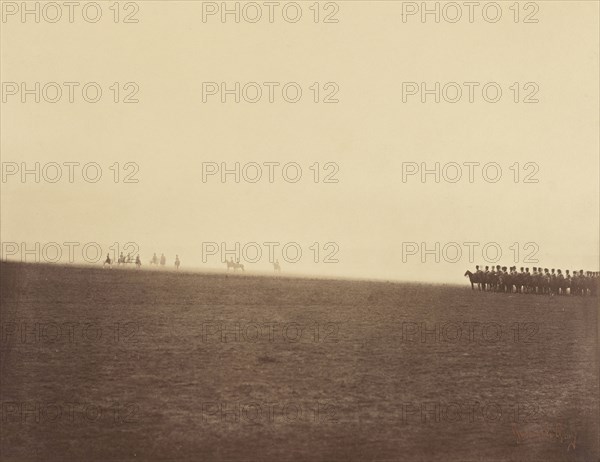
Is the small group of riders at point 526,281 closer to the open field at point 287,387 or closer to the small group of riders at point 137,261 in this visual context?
the open field at point 287,387

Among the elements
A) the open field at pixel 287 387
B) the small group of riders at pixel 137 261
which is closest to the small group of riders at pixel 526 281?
the open field at pixel 287 387

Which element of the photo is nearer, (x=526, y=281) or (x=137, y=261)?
(x=137, y=261)

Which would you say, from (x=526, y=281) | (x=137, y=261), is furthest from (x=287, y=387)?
(x=526, y=281)

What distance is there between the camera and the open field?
6363mm

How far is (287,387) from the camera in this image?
6879 millimetres

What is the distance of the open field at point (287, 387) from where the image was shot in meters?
6.36

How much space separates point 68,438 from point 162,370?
1374mm

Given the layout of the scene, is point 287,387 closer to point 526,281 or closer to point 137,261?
point 137,261

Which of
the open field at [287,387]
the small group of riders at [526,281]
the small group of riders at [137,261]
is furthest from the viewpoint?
the small group of riders at [526,281]

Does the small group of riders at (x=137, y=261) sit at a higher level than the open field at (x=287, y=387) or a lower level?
higher

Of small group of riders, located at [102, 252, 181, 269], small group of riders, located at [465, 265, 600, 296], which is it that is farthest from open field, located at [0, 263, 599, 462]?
small group of riders, located at [465, 265, 600, 296]

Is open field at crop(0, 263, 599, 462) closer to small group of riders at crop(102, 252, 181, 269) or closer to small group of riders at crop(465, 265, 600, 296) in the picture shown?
small group of riders at crop(102, 252, 181, 269)

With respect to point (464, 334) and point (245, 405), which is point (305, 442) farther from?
point (464, 334)

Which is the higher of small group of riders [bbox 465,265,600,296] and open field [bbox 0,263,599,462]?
small group of riders [bbox 465,265,600,296]
